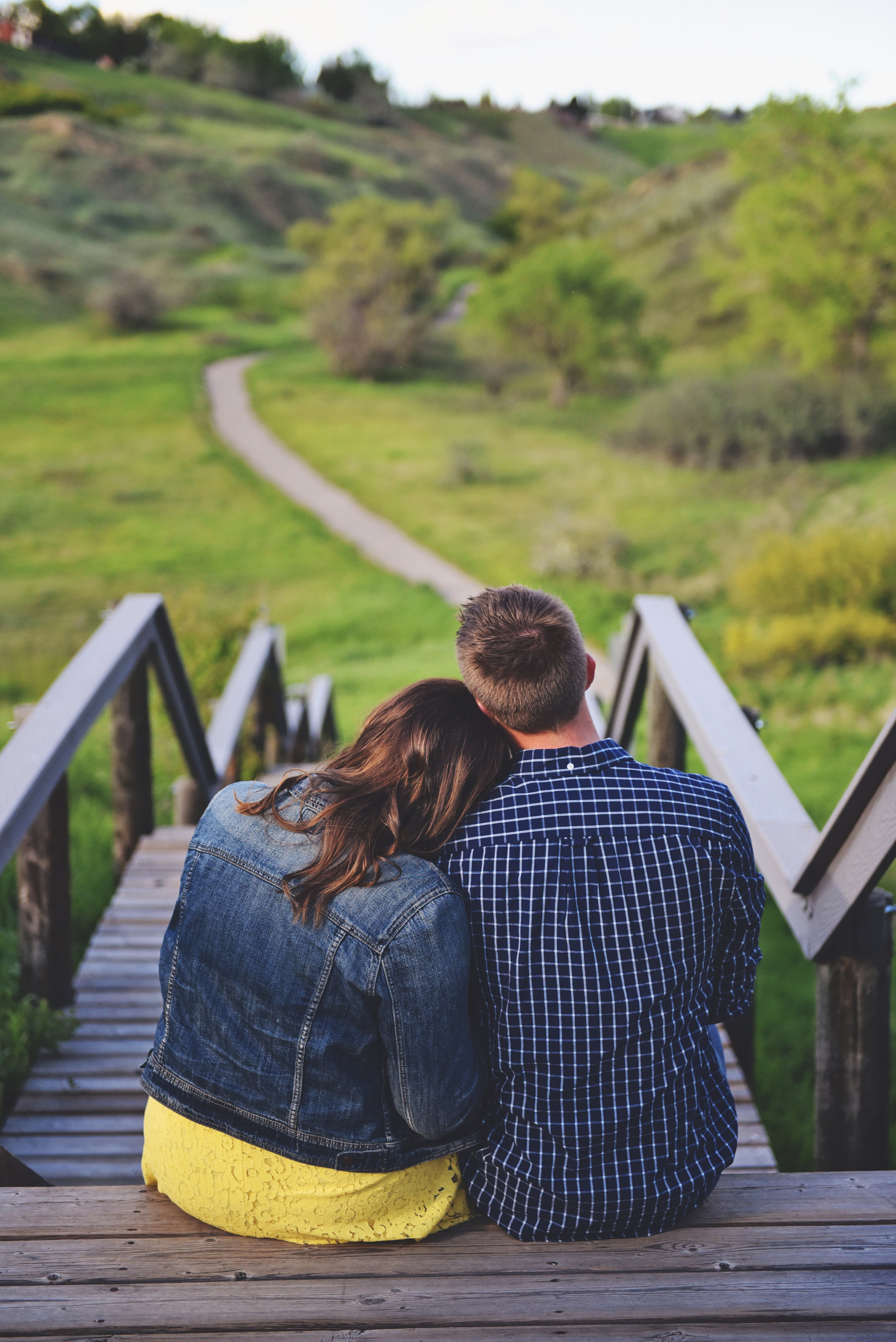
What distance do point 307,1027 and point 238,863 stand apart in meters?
0.24

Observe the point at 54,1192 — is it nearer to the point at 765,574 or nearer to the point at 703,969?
the point at 703,969

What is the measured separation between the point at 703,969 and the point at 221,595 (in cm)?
1176

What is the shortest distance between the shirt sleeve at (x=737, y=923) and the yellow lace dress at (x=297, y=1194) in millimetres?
503

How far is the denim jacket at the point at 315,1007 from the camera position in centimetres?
142

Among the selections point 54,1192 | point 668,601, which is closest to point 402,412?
point 668,601

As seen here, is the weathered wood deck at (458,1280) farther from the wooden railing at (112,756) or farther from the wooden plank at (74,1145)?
the wooden railing at (112,756)

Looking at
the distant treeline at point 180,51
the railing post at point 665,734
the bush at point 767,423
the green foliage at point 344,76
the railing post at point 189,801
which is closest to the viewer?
the railing post at point 665,734

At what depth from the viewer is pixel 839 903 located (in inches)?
80.2

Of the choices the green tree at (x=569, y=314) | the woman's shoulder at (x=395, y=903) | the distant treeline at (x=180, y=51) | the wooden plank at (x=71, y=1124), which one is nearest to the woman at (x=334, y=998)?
the woman's shoulder at (x=395, y=903)

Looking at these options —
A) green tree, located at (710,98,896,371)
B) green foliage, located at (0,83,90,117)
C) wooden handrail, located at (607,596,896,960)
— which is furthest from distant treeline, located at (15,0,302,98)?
wooden handrail, located at (607,596,896,960)

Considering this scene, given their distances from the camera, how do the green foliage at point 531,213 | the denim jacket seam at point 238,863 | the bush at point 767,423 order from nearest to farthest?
1. the denim jacket seam at point 238,863
2. the bush at point 767,423
3. the green foliage at point 531,213

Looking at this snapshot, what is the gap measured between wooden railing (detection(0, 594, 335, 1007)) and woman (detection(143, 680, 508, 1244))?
2.41 feet

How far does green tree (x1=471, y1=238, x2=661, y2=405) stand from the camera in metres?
22.5

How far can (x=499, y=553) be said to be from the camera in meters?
14.3
